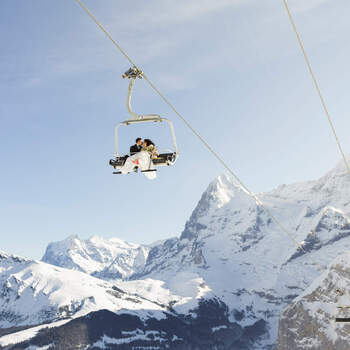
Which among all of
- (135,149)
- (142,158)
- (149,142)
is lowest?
(142,158)

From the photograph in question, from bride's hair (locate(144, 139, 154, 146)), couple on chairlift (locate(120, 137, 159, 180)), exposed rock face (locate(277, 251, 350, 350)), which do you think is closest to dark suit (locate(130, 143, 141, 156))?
couple on chairlift (locate(120, 137, 159, 180))

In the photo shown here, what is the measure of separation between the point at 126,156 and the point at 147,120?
3.54 meters

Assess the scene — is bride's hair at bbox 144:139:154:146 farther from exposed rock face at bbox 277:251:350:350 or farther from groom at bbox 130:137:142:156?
exposed rock face at bbox 277:251:350:350

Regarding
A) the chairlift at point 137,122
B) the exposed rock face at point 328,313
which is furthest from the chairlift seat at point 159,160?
the exposed rock face at point 328,313

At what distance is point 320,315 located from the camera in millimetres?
193000

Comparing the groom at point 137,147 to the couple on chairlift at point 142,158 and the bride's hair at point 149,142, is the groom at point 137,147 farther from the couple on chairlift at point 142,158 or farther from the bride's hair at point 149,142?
the bride's hair at point 149,142

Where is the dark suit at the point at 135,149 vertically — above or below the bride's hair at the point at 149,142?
below

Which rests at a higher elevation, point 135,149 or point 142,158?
point 135,149

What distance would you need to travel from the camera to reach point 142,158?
20641 mm

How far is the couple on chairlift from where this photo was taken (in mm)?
20688

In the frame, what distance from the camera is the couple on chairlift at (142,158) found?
20.7 metres

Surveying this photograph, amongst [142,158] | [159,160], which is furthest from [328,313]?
[142,158]

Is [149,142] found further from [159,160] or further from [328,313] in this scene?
[328,313]

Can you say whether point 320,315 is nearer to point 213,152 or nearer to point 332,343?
point 332,343
